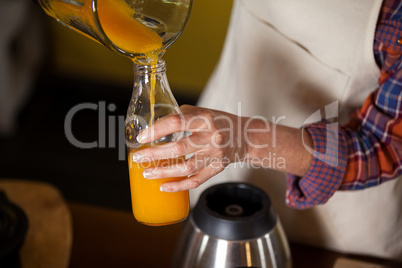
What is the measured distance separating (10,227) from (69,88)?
215cm

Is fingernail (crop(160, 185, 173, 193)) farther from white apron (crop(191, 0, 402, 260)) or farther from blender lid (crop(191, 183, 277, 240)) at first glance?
white apron (crop(191, 0, 402, 260))

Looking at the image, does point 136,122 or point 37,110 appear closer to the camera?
point 136,122

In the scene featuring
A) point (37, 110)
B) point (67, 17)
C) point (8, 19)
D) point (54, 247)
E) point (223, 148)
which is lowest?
point (37, 110)

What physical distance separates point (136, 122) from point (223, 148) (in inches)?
6.3

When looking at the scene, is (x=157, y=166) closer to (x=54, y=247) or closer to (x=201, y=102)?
(x=54, y=247)

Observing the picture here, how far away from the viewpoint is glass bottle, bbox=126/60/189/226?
0.82 m

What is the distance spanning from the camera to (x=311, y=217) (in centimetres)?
118

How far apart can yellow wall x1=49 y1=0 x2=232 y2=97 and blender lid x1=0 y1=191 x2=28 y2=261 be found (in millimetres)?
1688

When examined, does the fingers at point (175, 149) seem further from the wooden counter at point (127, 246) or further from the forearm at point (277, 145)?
the wooden counter at point (127, 246)

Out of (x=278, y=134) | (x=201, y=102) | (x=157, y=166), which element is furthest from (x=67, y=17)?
(x=201, y=102)

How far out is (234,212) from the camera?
0.89 m

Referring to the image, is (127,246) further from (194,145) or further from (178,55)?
(178,55)

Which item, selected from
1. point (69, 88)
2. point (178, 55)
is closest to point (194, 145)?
point (178, 55)

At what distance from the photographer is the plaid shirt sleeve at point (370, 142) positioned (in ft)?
3.05
